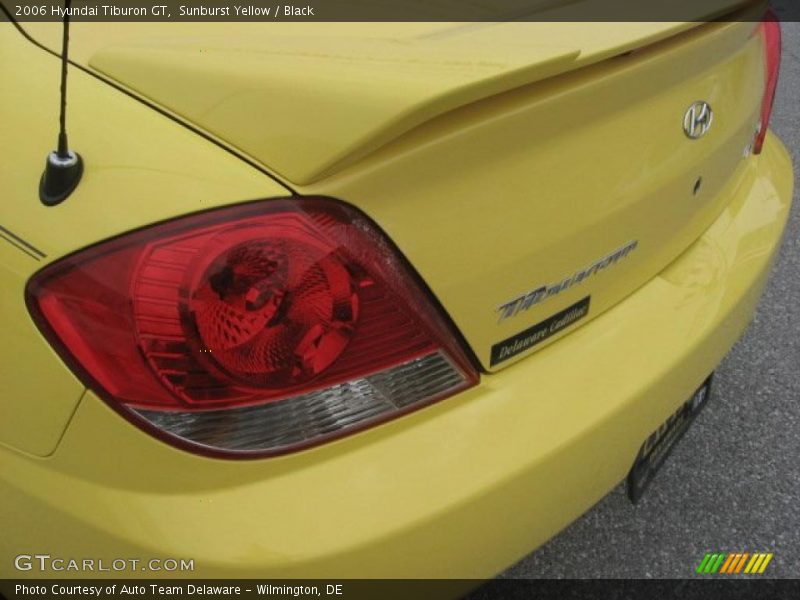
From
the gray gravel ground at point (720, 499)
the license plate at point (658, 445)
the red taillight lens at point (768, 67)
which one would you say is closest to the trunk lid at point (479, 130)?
the license plate at point (658, 445)

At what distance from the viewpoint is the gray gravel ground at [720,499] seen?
2111 mm

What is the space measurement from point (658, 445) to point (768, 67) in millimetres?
1004

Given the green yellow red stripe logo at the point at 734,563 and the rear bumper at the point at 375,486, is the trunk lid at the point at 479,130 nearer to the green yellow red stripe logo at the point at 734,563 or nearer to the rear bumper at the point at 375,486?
the rear bumper at the point at 375,486

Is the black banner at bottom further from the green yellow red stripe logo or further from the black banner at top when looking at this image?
the green yellow red stripe logo

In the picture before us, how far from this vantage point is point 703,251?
179 centimetres

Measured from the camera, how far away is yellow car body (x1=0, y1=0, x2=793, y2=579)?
111 centimetres

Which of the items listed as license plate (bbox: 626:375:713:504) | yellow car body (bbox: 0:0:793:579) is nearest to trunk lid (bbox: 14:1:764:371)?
yellow car body (bbox: 0:0:793:579)

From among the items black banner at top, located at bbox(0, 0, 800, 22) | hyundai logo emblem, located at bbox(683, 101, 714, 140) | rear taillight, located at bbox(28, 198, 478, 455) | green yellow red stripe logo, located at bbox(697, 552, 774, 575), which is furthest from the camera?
green yellow red stripe logo, located at bbox(697, 552, 774, 575)

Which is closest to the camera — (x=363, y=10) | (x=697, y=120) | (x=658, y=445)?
(x=363, y=10)

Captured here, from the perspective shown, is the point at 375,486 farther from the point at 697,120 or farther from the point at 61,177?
the point at 697,120

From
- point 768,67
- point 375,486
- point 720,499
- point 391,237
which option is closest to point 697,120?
point 768,67

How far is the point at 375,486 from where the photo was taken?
1.21 metres

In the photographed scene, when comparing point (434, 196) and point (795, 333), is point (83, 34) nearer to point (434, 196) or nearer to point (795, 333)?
point (434, 196)

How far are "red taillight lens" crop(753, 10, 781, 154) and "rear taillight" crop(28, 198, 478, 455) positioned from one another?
50.6 inches
